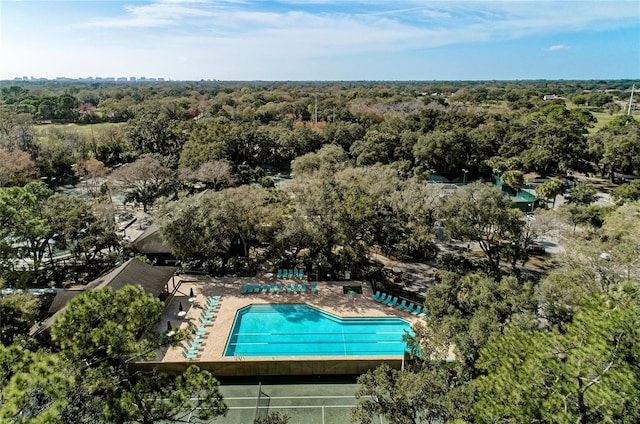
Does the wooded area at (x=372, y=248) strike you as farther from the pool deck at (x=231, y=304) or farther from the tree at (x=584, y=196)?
the pool deck at (x=231, y=304)

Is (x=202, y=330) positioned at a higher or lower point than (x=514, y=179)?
lower

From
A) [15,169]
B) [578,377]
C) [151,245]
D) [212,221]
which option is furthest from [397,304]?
[15,169]

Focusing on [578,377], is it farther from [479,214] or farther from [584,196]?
[584,196]

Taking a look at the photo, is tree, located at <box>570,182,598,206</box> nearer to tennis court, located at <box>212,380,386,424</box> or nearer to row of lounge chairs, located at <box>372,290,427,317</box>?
row of lounge chairs, located at <box>372,290,427,317</box>

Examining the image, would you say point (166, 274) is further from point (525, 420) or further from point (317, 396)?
point (525, 420)

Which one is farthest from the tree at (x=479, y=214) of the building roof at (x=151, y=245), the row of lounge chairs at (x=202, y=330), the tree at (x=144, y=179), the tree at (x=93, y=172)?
the tree at (x=93, y=172)

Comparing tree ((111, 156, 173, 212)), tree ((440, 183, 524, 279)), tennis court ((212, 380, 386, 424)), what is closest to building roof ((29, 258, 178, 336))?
tennis court ((212, 380, 386, 424))
